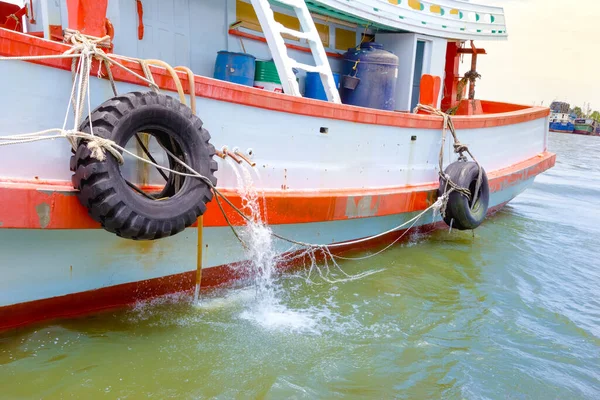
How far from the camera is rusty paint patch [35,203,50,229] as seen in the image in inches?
108

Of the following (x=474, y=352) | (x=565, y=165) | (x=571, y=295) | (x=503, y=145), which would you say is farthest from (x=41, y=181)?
(x=565, y=165)

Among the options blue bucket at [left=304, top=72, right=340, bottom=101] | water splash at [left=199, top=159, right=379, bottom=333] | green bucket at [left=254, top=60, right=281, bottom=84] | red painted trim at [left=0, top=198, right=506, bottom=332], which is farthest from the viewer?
blue bucket at [left=304, top=72, right=340, bottom=101]

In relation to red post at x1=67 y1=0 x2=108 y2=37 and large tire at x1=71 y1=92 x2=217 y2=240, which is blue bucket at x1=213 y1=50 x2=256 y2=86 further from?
red post at x1=67 y1=0 x2=108 y2=37

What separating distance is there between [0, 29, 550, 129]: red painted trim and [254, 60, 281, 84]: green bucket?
1.17 meters

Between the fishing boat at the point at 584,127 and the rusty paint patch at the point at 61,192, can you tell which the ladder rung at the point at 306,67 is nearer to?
the rusty paint patch at the point at 61,192

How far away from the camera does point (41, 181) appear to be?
2855 mm

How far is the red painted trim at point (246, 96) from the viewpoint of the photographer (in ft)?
8.75

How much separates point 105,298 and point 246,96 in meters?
1.69

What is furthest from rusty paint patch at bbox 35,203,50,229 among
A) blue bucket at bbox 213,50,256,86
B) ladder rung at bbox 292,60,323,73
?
blue bucket at bbox 213,50,256,86

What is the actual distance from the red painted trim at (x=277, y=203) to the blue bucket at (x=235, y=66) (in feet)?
4.73

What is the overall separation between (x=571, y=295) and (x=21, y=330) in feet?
15.6

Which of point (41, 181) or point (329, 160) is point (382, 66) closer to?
point (329, 160)

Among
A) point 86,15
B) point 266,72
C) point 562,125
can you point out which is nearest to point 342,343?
point 86,15

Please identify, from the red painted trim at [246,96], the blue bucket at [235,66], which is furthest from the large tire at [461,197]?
the blue bucket at [235,66]
